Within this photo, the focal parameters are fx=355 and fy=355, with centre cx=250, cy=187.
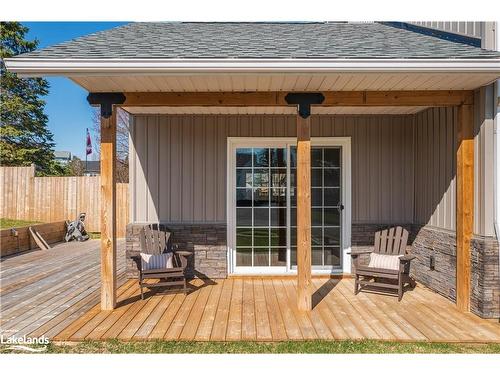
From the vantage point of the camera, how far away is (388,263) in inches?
185

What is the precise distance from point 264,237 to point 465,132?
9.79 feet

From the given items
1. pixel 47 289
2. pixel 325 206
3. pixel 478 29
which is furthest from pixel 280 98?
pixel 47 289

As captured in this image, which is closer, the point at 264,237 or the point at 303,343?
the point at 303,343

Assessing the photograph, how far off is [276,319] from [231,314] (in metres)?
0.49

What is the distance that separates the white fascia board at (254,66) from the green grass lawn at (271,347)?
245 cm

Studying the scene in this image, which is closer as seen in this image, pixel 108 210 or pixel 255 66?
pixel 255 66

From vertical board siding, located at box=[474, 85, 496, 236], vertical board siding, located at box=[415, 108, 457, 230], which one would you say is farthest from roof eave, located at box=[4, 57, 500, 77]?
vertical board siding, located at box=[415, 108, 457, 230]

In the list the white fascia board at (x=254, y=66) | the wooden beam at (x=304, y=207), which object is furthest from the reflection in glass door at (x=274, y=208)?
the white fascia board at (x=254, y=66)

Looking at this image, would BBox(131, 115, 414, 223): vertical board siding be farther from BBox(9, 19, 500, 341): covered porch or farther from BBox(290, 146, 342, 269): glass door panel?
BBox(290, 146, 342, 269): glass door panel

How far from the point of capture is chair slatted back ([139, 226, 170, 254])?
490 centimetres

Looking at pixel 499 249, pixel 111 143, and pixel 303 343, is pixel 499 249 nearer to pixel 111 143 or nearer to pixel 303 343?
pixel 303 343

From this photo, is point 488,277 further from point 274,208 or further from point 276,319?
point 274,208
